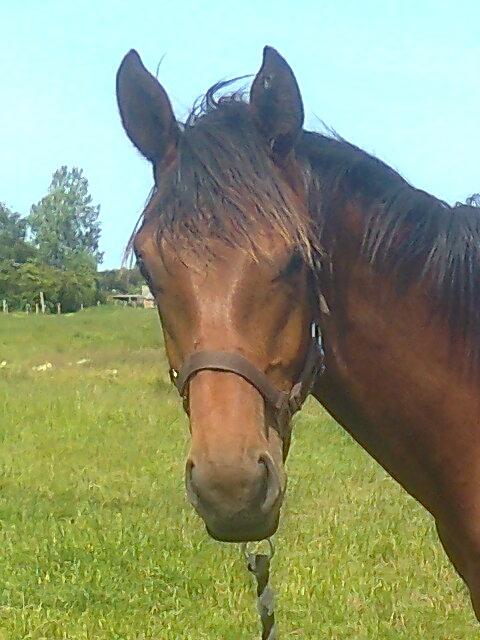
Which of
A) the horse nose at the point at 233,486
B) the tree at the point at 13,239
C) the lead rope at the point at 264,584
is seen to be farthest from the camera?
the tree at the point at 13,239

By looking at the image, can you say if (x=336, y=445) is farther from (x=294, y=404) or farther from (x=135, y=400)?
(x=294, y=404)

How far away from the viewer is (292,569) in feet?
16.0

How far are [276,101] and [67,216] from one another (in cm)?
5935

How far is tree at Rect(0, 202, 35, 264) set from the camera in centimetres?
5049

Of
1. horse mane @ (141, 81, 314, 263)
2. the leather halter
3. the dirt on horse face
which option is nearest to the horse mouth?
the dirt on horse face

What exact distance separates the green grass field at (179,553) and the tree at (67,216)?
50.6 m

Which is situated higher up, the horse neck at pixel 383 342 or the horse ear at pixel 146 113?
the horse ear at pixel 146 113

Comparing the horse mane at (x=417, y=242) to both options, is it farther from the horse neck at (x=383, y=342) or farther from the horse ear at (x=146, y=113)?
the horse ear at (x=146, y=113)

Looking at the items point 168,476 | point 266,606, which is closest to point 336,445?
point 168,476

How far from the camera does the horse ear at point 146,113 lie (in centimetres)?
232

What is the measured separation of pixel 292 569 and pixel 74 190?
58.7 meters

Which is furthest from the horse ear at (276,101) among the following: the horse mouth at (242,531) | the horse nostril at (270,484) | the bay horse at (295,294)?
the horse mouth at (242,531)

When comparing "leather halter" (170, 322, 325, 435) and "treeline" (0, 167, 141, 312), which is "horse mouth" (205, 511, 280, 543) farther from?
"treeline" (0, 167, 141, 312)

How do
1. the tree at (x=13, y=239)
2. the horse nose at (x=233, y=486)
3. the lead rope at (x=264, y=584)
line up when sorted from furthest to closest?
the tree at (x=13, y=239) < the lead rope at (x=264, y=584) < the horse nose at (x=233, y=486)
